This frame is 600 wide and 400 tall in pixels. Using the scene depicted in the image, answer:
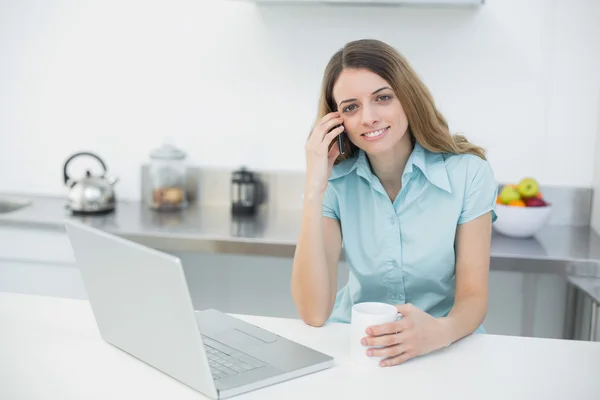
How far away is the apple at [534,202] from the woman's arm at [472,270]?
895 millimetres

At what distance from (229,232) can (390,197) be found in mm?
864

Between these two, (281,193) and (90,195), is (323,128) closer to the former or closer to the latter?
(281,193)

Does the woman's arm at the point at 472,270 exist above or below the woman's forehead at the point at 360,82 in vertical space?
below

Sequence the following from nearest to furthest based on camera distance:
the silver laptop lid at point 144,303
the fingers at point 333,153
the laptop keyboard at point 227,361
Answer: the silver laptop lid at point 144,303 → the laptop keyboard at point 227,361 → the fingers at point 333,153

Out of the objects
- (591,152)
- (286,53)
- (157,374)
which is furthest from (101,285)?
(591,152)

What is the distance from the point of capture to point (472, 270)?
1.74 meters

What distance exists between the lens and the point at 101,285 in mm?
1357

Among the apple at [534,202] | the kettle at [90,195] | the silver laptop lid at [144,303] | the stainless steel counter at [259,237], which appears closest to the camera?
the silver laptop lid at [144,303]

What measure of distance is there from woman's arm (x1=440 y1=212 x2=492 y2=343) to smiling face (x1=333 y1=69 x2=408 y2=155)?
271 mm

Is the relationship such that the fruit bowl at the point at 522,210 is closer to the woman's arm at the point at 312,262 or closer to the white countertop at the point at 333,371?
the woman's arm at the point at 312,262

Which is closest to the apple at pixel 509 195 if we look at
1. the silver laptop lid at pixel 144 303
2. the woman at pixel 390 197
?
the woman at pixel 390 197

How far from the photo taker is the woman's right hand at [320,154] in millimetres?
1794

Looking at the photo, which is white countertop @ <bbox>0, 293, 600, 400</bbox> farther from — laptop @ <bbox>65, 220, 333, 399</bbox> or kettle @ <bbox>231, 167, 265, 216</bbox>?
kettle @ <bbox>231, 167, 265, 216</bbox>

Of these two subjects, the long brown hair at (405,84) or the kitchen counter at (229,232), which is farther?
the kitchen counter at (229,232)
